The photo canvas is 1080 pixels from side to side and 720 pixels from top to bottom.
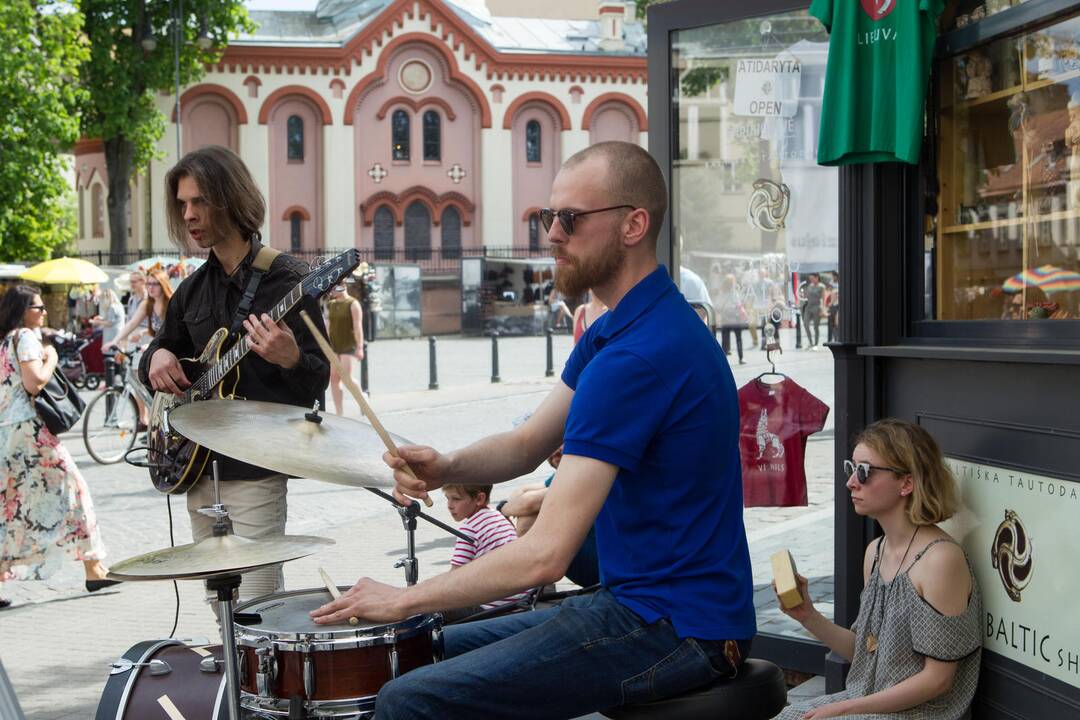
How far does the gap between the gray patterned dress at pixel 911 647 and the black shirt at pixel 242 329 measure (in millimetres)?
1757

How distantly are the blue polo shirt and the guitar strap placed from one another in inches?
66.7

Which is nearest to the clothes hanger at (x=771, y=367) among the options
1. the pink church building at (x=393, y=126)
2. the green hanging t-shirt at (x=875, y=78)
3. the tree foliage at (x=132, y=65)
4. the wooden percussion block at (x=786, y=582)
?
the green hanging t-shirt at (x=875, y=78)

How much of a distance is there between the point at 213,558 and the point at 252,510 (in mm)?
1149

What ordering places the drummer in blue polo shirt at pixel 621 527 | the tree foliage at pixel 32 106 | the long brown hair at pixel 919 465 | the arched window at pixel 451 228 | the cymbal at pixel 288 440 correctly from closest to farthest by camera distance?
the drummer in blue polo shirt at pixel 621 527, the cymbal at pixel 288 440, the long brown hair at pixel 919 465, the tree foliage at pixel 32 106, the arched window at pixel 451 228

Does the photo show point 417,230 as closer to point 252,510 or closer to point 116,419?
point 116,419

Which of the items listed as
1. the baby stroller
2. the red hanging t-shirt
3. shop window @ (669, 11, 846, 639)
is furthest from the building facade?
the red hanging t-shirt

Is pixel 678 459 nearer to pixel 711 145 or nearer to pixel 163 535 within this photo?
pixel 711 145

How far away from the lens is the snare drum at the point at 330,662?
2814 mm

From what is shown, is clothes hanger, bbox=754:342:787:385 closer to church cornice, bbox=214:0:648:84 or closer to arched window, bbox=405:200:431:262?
church cornice, bbox=214:0:648:84

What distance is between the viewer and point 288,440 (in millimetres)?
3113

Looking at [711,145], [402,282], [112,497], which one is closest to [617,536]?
[711,145]

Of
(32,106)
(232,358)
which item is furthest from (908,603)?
(32,106)

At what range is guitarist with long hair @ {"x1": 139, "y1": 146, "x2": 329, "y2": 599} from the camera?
403 cm

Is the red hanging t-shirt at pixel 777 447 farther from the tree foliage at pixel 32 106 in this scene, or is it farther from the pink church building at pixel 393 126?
the pink church building at pixel 393 126
